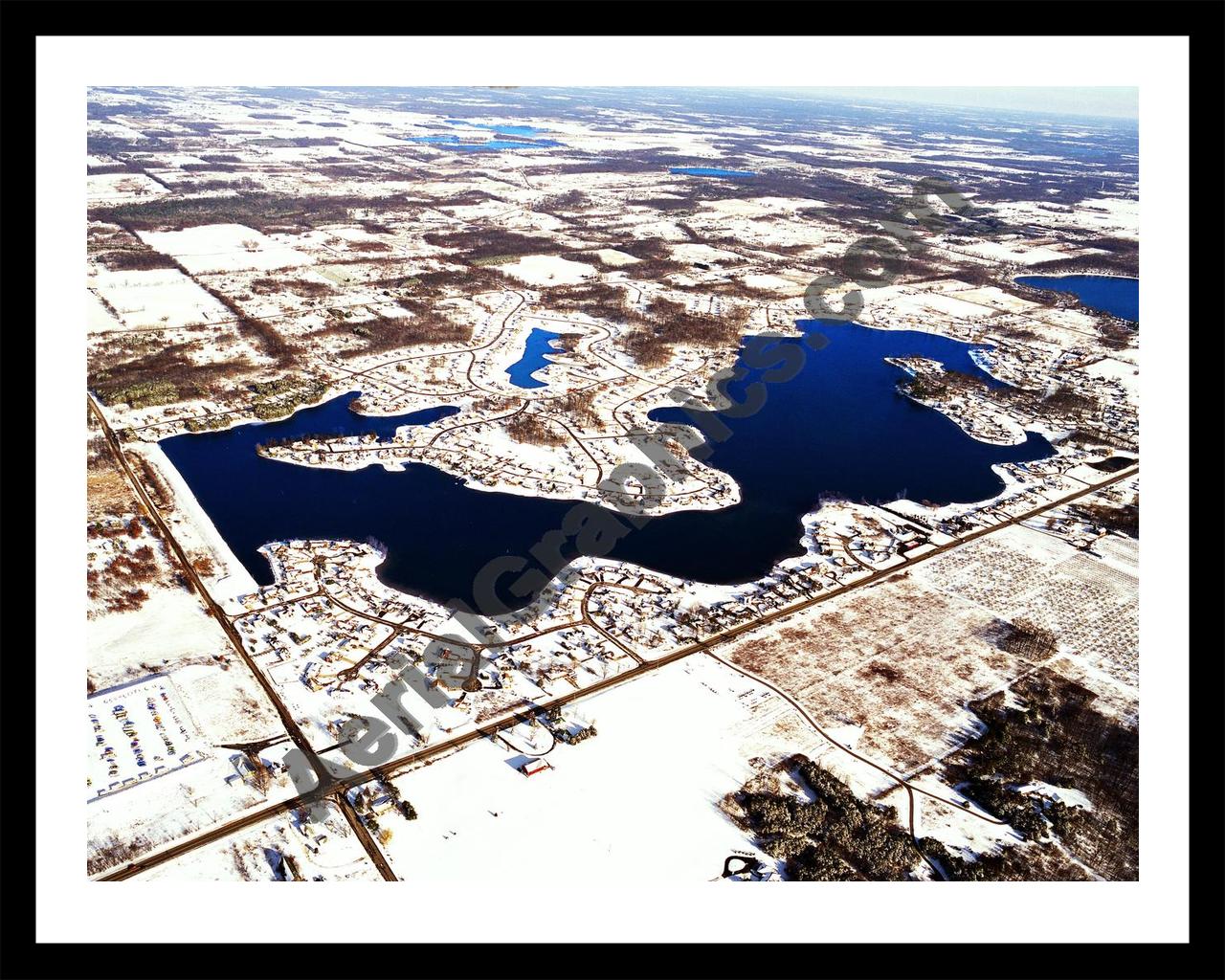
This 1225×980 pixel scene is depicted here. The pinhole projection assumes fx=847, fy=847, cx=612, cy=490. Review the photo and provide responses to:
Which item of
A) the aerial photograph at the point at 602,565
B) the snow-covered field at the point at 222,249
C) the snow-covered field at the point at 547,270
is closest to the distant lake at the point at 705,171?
the aerial photograph at the point at 602,565

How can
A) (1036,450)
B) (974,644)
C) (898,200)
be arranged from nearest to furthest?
1. (974,644)
2. (1036,450)
3. (898,200)

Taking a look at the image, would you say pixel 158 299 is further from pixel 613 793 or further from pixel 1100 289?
pixel 1100 289

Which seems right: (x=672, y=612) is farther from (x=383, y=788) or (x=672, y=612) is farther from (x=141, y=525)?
(x=141, y=525)

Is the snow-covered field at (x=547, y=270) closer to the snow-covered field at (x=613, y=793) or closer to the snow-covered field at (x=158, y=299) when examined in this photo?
the snow-covered field at (x=158, y=299)

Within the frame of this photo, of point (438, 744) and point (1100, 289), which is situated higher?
point (1100, 289)

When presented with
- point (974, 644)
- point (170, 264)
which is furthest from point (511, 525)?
point (170, 264)

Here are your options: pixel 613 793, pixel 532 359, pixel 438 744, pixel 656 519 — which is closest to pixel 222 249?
pixel 532 359
